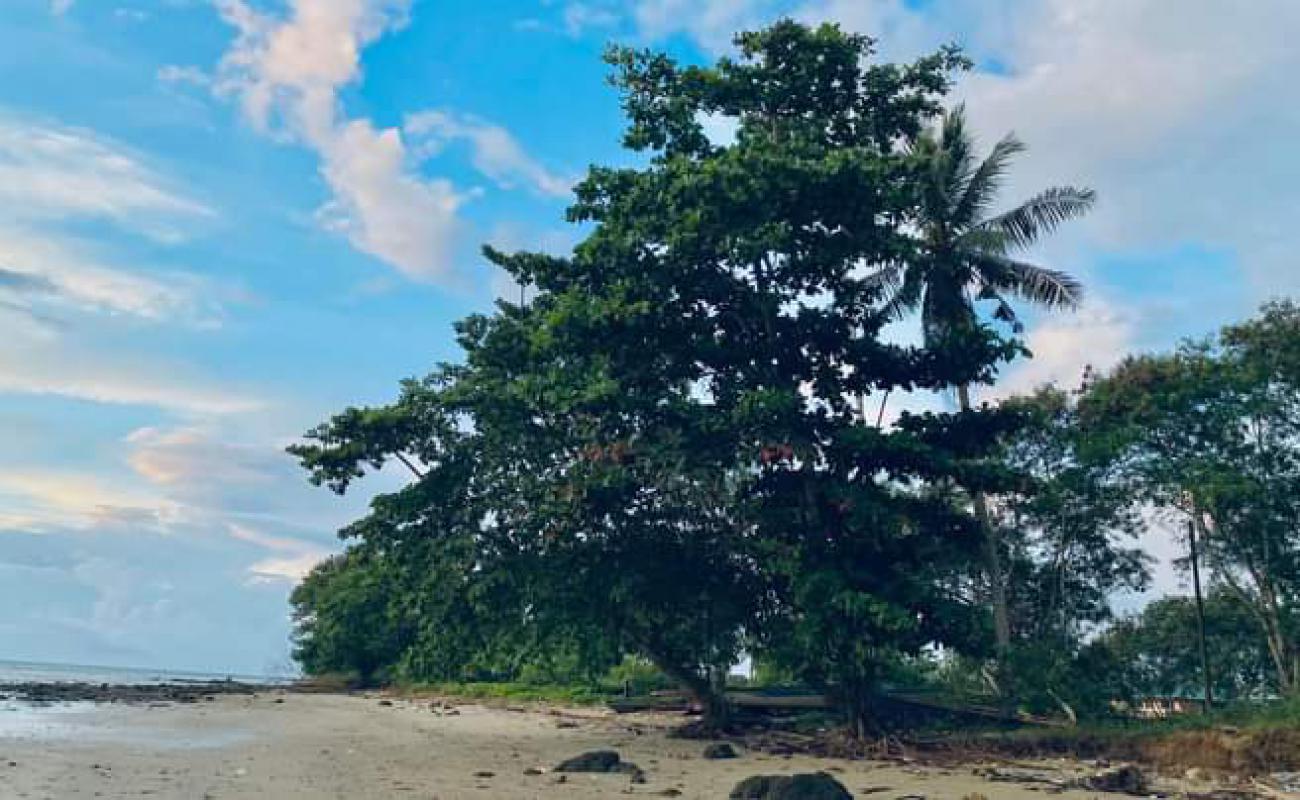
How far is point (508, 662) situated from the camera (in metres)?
20.2

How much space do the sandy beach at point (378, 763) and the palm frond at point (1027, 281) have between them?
44.6ft

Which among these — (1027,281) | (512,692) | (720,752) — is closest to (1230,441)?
(1027,281)

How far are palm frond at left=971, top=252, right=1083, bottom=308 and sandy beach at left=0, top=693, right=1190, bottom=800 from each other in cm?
1359

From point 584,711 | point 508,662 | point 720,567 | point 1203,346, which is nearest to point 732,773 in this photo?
point 720,567

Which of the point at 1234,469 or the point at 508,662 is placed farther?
the point at 1234,469

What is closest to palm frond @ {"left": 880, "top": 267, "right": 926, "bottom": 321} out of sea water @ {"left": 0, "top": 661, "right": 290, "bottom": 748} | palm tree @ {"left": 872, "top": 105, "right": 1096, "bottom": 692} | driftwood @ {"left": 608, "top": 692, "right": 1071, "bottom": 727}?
palm tree @ {"left": 872, "top": 105, "right": 1096, "bottom": 692}

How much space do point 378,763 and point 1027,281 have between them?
A: 1971 cm

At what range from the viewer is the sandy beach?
1112cm

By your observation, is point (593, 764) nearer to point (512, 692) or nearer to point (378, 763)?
point (378, 763)

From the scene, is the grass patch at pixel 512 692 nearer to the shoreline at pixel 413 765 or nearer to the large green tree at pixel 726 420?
the shoreline at pixel 413 765

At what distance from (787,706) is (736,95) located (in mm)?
13551

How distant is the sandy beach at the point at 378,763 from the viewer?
11125 millimetres

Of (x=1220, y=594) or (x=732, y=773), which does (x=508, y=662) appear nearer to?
(x=732, y=773)

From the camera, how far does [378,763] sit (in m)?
14.1
